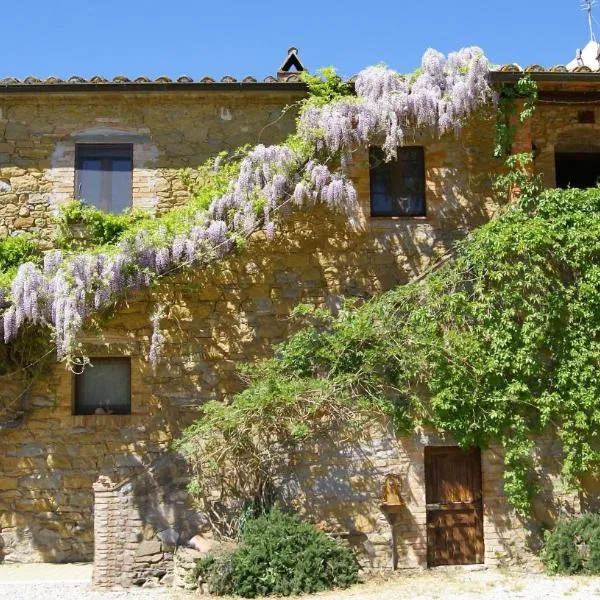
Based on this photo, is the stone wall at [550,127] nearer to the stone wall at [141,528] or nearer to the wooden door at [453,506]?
the wooden door at [453,506]

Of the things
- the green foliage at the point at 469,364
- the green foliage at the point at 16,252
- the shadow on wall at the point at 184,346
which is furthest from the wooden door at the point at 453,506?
the green foliage at the point at 16,252

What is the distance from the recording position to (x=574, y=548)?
7965 millimetres

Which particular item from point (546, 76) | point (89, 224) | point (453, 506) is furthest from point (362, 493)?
point (546, 76)

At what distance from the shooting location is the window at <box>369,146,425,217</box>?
1010cm

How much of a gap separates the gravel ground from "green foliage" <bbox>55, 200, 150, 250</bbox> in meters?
3.75

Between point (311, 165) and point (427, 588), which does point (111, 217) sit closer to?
point (311, 165)

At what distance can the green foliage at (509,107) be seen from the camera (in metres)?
9.49

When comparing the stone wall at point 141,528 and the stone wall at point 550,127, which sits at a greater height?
the stone wall at point 550,127

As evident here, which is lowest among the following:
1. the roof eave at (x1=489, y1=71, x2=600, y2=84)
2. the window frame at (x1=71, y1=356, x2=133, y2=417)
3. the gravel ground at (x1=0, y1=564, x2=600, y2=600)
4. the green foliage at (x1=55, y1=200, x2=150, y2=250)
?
the gravel ground at (x1=0, y1=564, x2=600, y2=600)

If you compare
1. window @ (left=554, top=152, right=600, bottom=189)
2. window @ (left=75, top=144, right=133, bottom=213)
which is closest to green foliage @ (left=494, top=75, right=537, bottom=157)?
window @ (left=554, top=152, right=600, bottom=189)

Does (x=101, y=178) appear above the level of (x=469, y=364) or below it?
above

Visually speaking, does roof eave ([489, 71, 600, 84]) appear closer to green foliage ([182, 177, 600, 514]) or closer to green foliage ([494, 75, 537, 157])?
green foliage ([494, 75, 537, 157])

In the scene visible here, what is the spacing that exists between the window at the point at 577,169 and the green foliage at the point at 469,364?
1.98 meters

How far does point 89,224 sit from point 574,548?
634cm
